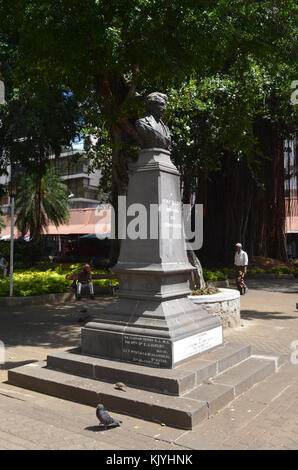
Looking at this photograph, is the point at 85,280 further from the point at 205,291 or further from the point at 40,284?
the point at 205,291

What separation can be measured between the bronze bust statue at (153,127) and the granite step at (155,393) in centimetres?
343

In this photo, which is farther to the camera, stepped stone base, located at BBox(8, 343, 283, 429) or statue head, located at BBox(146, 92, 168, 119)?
statue head, located at BBox(146, 92, 168, 119)

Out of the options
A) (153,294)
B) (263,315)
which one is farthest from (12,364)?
(263,315)

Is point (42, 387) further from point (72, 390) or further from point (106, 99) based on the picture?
point (106, 99)

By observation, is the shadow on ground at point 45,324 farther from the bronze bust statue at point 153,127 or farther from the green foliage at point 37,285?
the bronze bust statue at point 153,127

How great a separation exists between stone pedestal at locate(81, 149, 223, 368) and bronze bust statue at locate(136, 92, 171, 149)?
0.15m

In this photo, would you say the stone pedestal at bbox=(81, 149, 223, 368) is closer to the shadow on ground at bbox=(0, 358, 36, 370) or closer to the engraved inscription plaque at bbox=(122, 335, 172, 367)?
the engraved inscription plaque at bbox=(122, 335, 172, 367)

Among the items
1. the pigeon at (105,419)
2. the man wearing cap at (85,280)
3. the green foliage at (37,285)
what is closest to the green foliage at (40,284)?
the green foliage at (37,285)

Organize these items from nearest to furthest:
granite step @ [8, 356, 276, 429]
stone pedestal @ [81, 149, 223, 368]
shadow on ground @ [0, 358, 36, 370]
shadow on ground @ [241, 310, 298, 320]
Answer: granite step @ [8, 356, 276, 429], stone pedestal @ [81, 149, 223, 368], shadow on ground @ [0, 358, 36, 370], shadow on ground @ [241, 310, 298, 320]


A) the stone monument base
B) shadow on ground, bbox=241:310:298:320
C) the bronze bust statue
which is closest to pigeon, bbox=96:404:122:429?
the stone monument base

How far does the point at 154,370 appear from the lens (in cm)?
528

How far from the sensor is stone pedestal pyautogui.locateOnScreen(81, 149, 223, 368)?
558 cm

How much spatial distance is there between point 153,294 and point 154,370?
1.04 metres

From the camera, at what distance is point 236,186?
2308cm
